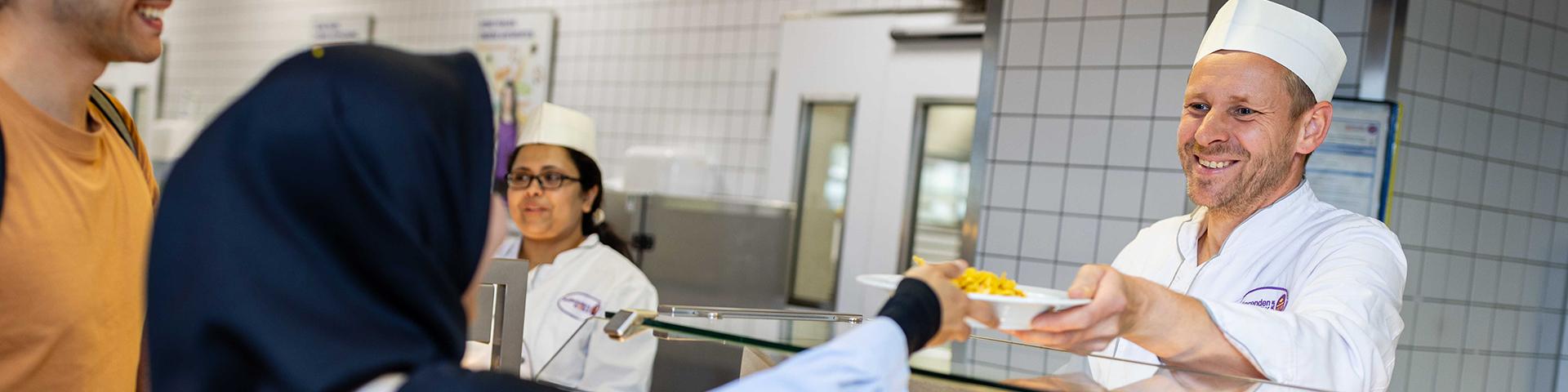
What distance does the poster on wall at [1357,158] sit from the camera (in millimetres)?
3014

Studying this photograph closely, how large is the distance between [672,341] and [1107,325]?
0.56 meters

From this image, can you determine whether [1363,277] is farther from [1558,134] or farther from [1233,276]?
[1558,134]

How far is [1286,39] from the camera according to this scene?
190 centimetres

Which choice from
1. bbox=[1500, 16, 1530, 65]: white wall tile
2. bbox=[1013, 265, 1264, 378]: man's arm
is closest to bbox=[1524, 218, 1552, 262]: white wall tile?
bbox=[1500, 16, 1530, 65]: white wall tile

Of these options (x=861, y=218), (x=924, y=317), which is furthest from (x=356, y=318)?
(x=861, y=218)

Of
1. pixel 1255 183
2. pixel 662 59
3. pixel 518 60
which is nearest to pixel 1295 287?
pixel 1255 183

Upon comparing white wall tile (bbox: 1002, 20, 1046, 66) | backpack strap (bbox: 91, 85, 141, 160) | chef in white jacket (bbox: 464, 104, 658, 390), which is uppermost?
white wall tile (bbox: 1002, 20, 1046, 66)

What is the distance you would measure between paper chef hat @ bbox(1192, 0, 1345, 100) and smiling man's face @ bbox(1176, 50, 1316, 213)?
2 centimetres

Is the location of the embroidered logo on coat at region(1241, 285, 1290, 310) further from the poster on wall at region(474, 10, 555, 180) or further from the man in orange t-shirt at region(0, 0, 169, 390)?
the poster on wall at region(474, 10, 555, 180)

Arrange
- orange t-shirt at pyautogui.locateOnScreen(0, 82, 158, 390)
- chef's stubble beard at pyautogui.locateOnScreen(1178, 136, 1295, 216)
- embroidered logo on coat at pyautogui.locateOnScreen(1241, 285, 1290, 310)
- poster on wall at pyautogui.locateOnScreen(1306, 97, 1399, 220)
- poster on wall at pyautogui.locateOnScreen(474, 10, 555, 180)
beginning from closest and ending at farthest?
orange t-shirt at pyautogui.locateOnScreen(0, 82, 158, 390), embroidered logo on coat at pyautogui.locateOnScreen(1241, 285, 1290, 310), chef's stubble beard at pyautogui.locateOnScreen(1178, 136, 1295, 216), poster on wall at pyautogui.locateOnScreen(1306, 97, 1399, 220), poster on wall at pyautogui.locateOnScreen(474, 10, 555, 180)

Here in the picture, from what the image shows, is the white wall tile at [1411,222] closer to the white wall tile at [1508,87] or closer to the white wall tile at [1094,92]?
the white wall tile at [1508,87]

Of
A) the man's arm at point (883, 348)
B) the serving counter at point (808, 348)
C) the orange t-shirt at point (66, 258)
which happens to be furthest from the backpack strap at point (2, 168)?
the man's arm at point (883, 348)

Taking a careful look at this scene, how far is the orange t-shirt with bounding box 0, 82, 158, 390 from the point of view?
1.60 metres

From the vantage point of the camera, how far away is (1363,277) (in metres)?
1.57
